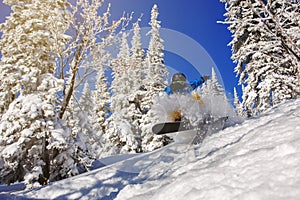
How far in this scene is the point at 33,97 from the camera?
9359 millimetres

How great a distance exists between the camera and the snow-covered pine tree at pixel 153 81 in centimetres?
1945

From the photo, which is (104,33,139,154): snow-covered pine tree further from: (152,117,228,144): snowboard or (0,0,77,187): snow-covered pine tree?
(152,117,228,144): snowboard

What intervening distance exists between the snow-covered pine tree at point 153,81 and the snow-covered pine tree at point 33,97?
9522mm

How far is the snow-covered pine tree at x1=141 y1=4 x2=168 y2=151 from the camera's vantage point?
63.8 ft

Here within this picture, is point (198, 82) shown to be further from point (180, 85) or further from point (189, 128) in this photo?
point (189, 128)

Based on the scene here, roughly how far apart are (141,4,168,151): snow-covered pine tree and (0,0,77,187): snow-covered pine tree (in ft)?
31.2

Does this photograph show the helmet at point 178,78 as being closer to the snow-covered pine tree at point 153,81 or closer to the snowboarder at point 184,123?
the snowboarder at point 184,123

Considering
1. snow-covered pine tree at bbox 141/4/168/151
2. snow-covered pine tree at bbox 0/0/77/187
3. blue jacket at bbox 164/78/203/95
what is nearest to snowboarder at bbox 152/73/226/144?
blue jacket at bbox 164/78/203/95

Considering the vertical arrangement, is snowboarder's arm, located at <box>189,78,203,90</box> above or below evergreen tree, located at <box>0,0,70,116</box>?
below

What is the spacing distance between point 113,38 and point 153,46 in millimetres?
12911

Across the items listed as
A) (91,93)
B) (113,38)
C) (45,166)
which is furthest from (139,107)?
(45,166)

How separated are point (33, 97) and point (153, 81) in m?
12.9

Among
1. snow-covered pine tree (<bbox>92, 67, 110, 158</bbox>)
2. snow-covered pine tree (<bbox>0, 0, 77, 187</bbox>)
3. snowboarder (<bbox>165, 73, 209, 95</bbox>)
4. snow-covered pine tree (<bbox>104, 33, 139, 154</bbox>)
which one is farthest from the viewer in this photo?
snow-covered pine tree (<bbox>92, 67, 110, 158</bbox>)

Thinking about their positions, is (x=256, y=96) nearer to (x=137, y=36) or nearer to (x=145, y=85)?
(x=145, y=85)
